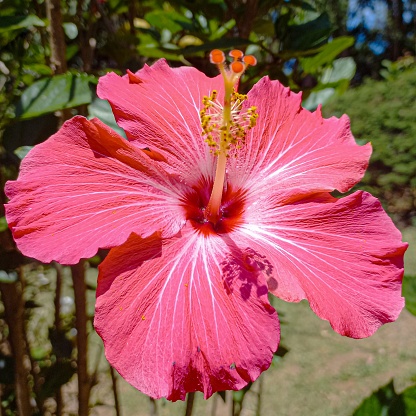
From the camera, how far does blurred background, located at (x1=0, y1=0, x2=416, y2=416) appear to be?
89cm

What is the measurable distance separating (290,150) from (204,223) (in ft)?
0.58

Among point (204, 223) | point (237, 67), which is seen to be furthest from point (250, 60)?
point (204, 223)

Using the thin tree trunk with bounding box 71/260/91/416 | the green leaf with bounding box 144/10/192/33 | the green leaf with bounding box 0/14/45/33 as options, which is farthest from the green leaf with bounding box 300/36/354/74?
the thin tree trunk with bounding box 71/260/91/416

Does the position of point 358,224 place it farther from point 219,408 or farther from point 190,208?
point 219,408

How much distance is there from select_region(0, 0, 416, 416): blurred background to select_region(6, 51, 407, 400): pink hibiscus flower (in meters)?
0.19

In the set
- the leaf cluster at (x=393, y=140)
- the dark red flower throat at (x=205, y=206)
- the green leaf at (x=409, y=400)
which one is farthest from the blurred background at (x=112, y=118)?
the leaf cluster at (x=393, y=140)

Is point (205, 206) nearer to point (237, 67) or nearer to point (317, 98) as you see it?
point (237, 67)

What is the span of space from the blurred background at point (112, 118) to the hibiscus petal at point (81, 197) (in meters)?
0.19

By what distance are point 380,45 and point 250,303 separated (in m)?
16.6

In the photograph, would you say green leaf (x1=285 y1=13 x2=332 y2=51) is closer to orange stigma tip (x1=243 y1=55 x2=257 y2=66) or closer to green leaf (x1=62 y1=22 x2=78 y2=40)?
orange stigma tip (x1=243 y1=55 x2=257 y2=66)

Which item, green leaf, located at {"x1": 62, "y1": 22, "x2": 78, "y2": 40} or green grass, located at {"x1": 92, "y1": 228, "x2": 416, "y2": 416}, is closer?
green leaf, located at {"x1": 62, "y1": 22, "x2": 78, "y2": 40}

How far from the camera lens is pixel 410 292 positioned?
96cm

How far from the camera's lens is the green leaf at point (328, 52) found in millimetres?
1055

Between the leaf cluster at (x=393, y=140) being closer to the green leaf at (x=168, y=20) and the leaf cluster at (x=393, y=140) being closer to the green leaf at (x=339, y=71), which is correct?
the green leaf at (x=339, y=71)
